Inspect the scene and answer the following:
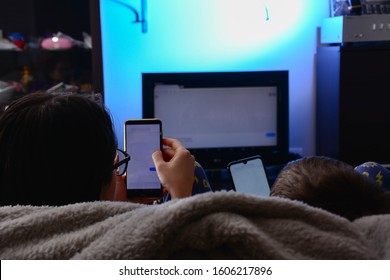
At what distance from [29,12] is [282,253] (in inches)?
78.0

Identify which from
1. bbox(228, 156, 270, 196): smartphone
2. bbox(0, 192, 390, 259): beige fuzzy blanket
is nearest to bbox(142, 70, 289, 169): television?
bbox(228, 156, 270, 196): smartphone

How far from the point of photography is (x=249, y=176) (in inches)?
50.7

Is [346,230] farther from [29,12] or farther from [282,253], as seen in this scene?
[29,12]

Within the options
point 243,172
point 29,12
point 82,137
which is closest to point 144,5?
point 29,12

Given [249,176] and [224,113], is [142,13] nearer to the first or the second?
[224,113]

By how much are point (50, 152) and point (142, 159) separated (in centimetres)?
37

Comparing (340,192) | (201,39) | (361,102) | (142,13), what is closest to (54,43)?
(142,13)

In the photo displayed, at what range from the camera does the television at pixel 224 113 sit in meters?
2.26

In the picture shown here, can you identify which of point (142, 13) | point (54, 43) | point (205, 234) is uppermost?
point (142, 13)

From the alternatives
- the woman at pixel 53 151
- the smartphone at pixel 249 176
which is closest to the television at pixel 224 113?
the smartphone at pixel 249 176

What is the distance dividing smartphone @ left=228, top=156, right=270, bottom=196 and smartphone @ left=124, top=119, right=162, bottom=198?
0.28 m

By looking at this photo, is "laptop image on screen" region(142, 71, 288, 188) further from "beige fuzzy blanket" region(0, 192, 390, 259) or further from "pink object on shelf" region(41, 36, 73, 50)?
"beige fuzzy blanket" region(0, 192, 390, 259)

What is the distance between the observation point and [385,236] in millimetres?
501

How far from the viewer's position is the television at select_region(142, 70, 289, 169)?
2.26 metres
